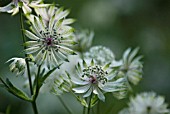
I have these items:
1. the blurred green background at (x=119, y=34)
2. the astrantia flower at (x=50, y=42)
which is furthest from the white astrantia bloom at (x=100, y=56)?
the blurred green background at (x=119, y=34)

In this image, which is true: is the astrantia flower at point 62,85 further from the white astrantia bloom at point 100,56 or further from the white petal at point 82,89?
the white astrantia bloom at point 100,56

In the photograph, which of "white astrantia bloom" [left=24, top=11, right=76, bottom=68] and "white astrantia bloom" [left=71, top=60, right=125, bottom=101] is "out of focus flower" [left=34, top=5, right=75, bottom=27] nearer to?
"white astrantia bloom" [left=24, top=11, right=76, bottom=68]

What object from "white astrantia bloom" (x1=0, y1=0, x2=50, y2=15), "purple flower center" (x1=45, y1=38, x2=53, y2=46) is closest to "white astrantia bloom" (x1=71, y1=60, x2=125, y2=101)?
"purple flower center" (x1=45, y1=38, x2=53, y2=46)

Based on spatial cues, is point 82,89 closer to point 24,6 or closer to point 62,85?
point 62,85

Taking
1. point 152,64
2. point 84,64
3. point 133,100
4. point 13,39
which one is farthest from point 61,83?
point 152,64

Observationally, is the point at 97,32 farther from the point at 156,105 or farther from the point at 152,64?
the point at 156,105
